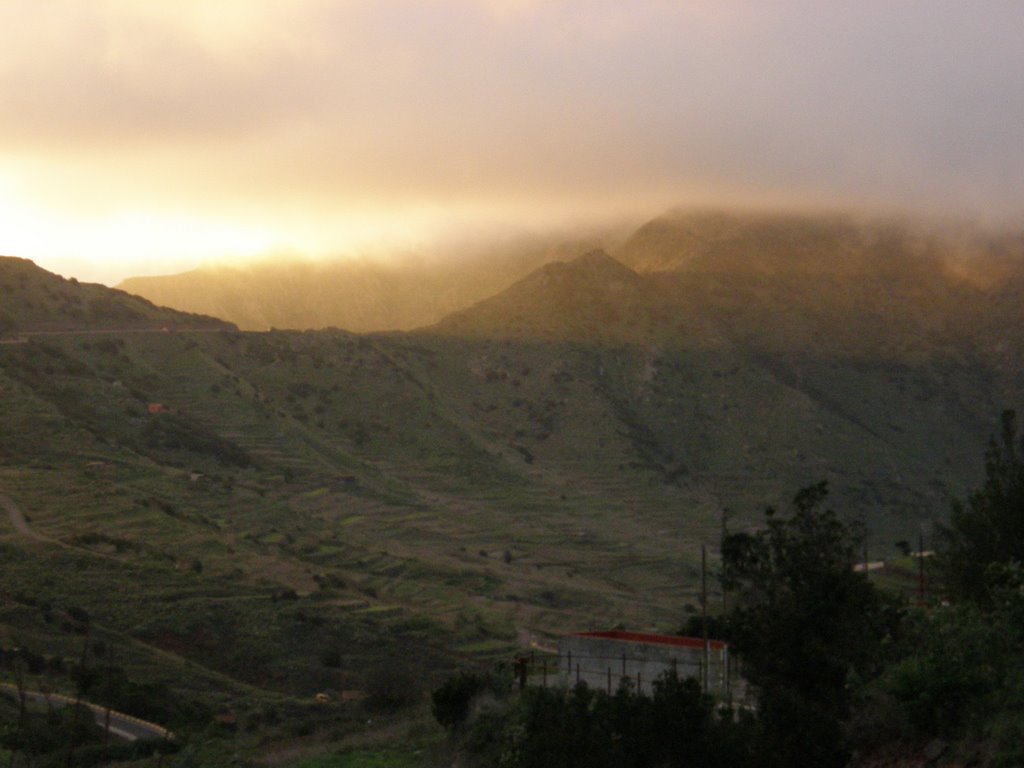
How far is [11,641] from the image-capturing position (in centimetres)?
4616

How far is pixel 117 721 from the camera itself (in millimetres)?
38594

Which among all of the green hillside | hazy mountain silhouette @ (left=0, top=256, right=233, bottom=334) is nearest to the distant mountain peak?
the green hillside

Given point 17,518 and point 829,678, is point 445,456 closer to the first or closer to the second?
point 17,518

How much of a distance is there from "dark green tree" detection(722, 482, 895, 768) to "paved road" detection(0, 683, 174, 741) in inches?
769

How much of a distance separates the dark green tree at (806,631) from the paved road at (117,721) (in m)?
19.5

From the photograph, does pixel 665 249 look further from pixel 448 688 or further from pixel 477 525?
pixel 448 688

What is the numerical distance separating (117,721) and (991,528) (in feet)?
88.0

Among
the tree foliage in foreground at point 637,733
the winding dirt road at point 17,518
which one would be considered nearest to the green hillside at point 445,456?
the winding dirt road at point 17,518

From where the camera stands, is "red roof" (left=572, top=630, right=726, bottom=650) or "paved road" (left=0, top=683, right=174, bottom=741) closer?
"red roof" (left=572, top=630, right=726, bottom=650)

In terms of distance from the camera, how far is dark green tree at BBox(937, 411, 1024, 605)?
21156 mm

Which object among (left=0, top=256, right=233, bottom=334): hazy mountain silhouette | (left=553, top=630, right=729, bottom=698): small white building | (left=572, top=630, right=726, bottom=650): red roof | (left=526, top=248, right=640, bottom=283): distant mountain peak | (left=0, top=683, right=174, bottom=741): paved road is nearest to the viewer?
(left=553, top=630, right=729, bottom=698): small white building

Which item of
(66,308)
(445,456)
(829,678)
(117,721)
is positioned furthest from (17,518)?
(829,678)

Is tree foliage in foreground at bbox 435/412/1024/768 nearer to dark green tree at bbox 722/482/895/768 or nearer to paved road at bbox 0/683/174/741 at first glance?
dark green tree at bbox 722/482/895/768

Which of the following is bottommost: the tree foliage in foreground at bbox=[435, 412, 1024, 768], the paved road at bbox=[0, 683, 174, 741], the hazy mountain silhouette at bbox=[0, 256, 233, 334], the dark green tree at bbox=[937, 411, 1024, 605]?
the paved road at bbox=[0, 683, 174, 741]
